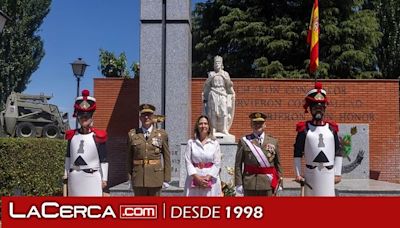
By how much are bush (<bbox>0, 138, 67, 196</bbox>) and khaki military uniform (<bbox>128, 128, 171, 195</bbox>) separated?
412cm

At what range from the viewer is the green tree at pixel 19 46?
25.7 metres

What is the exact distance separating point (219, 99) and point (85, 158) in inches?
245

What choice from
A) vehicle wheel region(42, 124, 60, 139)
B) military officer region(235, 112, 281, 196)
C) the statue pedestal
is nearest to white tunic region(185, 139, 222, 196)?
military officer region(235, 112, 281, 196)

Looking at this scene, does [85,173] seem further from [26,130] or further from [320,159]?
[26,130]

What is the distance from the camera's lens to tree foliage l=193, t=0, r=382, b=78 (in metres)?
20.8

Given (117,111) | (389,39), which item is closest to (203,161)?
(117,111)

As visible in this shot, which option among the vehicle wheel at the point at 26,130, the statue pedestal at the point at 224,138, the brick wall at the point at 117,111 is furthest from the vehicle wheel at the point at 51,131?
the statue pedestal at the point at 224,138

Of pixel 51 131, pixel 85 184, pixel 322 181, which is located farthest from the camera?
pixel 51 131

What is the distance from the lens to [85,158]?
16.3ft

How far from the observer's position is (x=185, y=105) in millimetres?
12203

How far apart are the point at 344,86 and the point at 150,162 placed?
10010mm

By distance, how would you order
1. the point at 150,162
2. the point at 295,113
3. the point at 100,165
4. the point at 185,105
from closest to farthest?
the point at 100,165
the point at 150,162
the point at 185,105
the point at 295,113

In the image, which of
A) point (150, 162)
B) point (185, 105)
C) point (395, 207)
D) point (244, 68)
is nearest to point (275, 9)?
point (244, 68)

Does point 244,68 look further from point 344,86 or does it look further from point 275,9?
point 344,86
